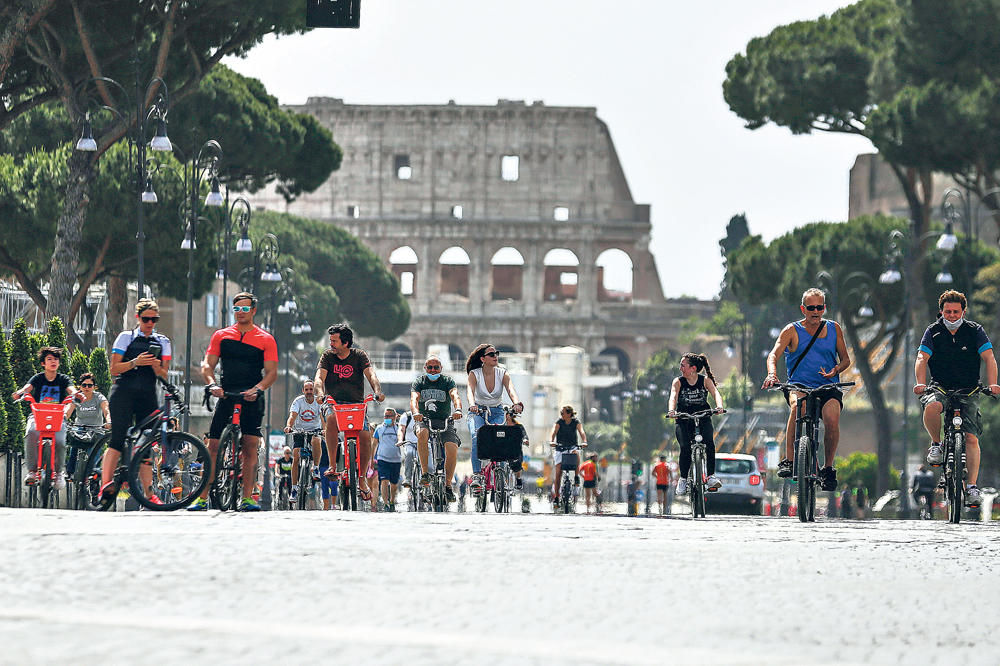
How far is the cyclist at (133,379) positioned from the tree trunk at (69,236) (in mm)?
17149

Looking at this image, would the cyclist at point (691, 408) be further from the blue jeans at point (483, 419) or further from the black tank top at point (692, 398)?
the blue jeans at point (483, 419)

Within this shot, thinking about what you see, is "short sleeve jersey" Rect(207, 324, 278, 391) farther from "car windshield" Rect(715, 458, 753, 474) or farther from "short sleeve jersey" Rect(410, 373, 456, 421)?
"car windshield" Rect(715, 458, 753, 474)

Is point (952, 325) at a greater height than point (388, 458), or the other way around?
point (952, 325)

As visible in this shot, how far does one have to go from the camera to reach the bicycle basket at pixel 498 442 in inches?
584

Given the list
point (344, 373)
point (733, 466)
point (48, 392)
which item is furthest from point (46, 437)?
point (733, 466)

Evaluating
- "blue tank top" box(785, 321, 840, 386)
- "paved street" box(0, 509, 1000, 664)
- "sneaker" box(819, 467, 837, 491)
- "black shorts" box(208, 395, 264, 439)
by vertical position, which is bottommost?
"paved street" box(0, 509, 1000, 664)

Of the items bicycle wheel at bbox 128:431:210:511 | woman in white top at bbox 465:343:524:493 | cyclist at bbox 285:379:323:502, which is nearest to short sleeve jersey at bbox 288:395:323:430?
cyclist at bbox 285:379:323:502

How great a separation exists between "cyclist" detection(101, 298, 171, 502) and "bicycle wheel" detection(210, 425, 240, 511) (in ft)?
1.51

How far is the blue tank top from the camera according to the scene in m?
11.9

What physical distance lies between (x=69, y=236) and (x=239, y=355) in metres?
17.8

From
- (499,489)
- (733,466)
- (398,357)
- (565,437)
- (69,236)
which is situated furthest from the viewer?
(398,357)

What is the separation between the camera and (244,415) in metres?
11.3

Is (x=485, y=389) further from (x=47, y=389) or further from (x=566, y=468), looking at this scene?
(x=566, y=468)

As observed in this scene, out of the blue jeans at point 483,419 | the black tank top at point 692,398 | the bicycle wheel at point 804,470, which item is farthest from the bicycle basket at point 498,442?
the bicycle wheel at point 804,470
